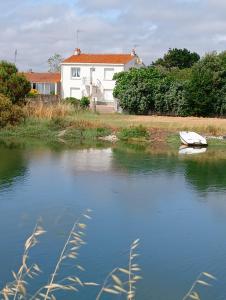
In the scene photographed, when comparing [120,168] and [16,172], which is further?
[120,168]

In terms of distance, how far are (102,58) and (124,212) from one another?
4067cm

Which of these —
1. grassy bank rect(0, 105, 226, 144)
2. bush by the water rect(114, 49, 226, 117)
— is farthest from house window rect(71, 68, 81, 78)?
grassy bank rect(0, 105, 226, 144)

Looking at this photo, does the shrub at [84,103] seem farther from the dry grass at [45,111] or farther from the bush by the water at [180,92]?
the dry grass at [45,111]

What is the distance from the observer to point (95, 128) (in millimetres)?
31906

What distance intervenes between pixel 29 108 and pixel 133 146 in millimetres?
9595

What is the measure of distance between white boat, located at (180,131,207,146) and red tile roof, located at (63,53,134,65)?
921 inches

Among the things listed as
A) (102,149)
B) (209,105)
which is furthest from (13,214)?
(209,105)

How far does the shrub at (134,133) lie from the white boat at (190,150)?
300 cm

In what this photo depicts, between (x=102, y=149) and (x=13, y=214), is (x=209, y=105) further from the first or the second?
(x=13, y=214)

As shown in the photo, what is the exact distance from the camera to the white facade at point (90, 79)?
5197cm

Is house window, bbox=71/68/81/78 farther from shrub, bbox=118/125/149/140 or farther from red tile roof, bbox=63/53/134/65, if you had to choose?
shrub, bbox=118/125/149/140

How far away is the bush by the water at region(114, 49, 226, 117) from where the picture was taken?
125ft

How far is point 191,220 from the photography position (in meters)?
13.1

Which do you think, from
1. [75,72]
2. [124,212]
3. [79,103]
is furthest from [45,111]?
[124,212]
